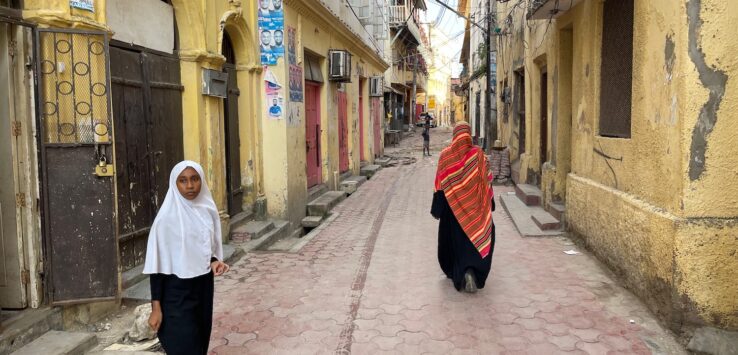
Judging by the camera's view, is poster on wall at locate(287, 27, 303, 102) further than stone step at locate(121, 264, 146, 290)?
Yes

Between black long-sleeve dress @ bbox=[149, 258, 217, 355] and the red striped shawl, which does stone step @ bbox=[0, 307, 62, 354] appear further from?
the red striped shawl

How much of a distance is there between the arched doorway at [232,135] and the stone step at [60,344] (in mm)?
3646

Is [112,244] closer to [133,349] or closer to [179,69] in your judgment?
[133,349]

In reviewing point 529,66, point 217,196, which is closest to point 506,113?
point 529,66

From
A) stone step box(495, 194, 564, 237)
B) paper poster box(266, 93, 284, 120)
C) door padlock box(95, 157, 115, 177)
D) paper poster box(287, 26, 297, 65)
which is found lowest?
stone step box(495, 194, 564, 237)

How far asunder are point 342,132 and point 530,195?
229 inches

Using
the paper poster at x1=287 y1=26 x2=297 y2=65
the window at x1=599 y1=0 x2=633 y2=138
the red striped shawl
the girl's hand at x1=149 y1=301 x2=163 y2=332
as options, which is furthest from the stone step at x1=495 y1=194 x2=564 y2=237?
the girl's hand at x1=149 y1=301 x2=163 y2=332

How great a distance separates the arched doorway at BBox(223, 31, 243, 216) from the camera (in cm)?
759

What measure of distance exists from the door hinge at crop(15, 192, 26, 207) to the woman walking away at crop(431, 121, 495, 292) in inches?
138

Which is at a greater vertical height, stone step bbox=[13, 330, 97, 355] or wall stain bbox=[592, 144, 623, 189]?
wall stain bbox=[592, 144, 623, 189]

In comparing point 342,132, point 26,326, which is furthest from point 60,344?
point 342,132

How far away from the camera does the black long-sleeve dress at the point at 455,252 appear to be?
529cm

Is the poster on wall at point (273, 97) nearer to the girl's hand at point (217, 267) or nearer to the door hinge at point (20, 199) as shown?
the door hinge at point (20, 199)

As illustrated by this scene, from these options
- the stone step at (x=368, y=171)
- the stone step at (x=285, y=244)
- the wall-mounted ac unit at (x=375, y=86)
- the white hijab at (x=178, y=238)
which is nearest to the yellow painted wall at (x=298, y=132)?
the stone step at (x=285, y=244)
